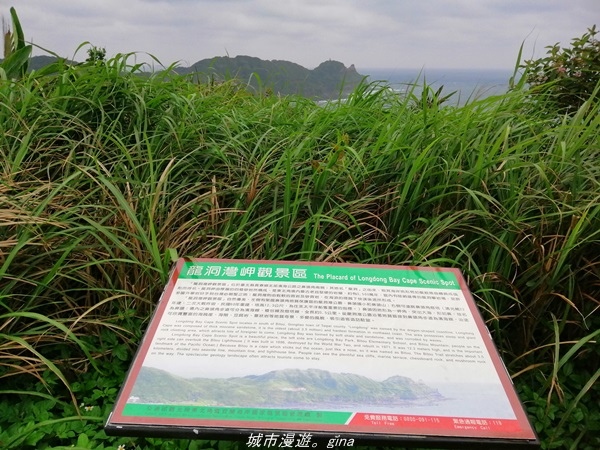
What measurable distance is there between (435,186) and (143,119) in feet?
4.74

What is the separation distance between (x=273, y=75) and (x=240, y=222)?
6.68 feet

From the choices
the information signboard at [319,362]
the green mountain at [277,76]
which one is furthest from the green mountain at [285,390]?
the green mountain at [277,76]

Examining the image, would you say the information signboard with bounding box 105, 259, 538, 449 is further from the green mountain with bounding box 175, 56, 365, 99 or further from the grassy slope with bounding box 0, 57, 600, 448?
the green mountain with bounding box 175, 56, 365, 99

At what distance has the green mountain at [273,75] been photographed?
352 cm

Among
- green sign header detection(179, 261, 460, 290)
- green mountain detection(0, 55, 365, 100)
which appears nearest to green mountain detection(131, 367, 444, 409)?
green sign header detection(179, 261, 460, 290)

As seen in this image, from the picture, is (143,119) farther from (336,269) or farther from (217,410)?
(217,410)

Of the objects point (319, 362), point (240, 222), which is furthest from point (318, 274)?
point (240, 222)

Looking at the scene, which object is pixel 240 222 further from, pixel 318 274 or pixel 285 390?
pixel 285 390

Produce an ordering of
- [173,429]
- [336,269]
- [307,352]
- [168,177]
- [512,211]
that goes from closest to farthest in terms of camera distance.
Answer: [173,429] < [307,352] < [336,269] < [512,211] < [168,177]

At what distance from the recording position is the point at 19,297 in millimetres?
1822

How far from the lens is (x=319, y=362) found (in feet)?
4.12

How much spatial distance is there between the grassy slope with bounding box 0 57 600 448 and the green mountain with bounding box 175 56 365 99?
965 millimetres

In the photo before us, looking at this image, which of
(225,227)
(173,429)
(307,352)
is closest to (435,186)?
(225,227)

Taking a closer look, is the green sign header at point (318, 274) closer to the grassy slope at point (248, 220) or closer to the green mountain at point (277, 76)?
the grassy slope at point (248, 220)
